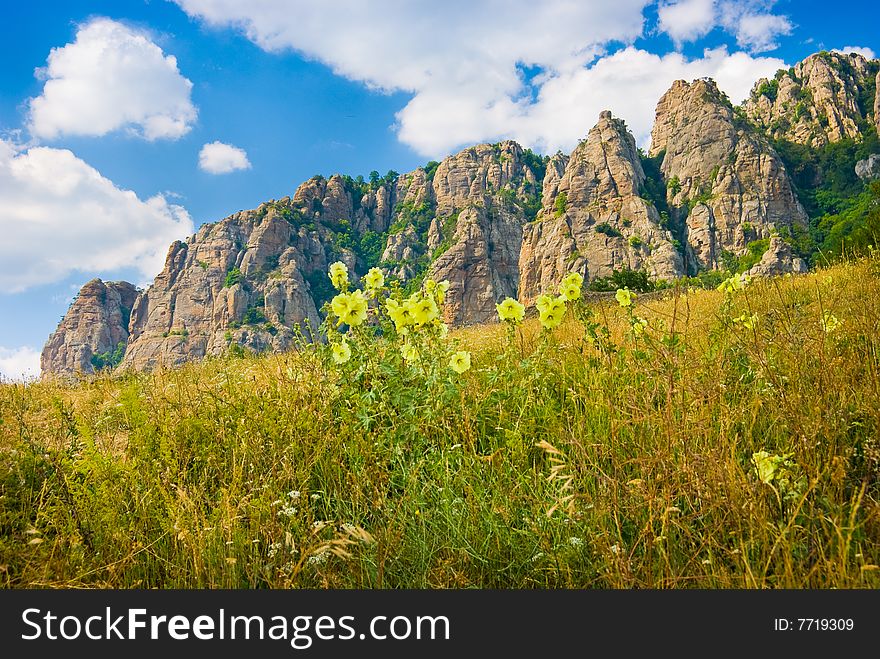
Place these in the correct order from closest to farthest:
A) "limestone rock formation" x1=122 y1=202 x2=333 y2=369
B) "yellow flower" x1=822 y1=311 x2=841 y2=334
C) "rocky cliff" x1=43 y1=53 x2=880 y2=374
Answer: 1. "yellow flower" x1=822 y1=311 x2=841 y2=334
2. "rocky cliff" x1=43 y1=53 x2=880 y2=374
3. "limestone rock formation" x1=122 y1=202 x2=333 y2=369

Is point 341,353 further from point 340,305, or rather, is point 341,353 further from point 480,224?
point 480,224

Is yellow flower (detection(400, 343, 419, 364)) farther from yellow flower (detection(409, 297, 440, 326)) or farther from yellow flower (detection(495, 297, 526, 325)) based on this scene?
yellow flower (detection(495, 297, 526, 325))

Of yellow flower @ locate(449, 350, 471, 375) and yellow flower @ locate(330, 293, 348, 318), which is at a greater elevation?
yellow flower @ locate(330, 293, 348, 318)

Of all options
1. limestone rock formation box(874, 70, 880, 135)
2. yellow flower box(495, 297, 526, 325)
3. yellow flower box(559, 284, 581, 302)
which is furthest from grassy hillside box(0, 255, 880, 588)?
limestone rock formation box(874, 70, 880, 135)

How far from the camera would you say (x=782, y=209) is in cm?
9875

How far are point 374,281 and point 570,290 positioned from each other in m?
1.52

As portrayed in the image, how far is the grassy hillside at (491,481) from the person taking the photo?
1.73m

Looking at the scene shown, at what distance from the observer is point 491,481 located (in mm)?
2236

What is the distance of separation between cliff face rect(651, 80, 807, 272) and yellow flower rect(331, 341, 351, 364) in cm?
9895

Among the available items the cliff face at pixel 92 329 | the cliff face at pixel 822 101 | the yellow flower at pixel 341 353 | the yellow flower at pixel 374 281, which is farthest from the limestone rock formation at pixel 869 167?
the cliff face at pixel 92 329

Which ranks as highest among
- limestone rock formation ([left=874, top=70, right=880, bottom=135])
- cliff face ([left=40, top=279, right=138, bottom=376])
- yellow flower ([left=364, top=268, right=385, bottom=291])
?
limestone rock formation ([left=874, top=70, right=880, bottom=135])

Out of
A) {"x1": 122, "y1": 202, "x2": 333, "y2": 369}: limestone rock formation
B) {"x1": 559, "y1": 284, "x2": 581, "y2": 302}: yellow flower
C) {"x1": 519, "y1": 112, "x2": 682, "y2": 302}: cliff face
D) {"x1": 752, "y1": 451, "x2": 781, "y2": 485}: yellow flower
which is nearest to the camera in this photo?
{"x1": 752, "y1": 451, "x2": 781, "y2": 485}: yellow flower

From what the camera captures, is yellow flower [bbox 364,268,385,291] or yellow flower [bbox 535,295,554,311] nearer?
yellow flower [bbox 535,295,554,311]

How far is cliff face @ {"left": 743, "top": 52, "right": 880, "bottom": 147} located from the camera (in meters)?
111
